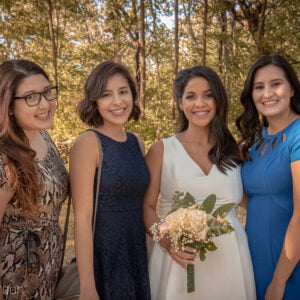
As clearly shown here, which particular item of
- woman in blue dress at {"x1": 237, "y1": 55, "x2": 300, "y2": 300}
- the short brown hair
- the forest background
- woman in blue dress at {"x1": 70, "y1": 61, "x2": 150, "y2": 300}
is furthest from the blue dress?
the forest background

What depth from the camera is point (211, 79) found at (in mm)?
3057

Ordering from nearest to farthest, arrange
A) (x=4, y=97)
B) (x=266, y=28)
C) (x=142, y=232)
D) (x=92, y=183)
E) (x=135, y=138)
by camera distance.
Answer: (x=4, y=97) < (x=92, y=183) < (x=142, y=232) < (x=135, y=138) < (x=266, y=28)

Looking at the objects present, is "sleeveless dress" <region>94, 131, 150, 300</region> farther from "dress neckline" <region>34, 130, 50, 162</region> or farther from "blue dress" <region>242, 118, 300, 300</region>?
"blue dress" <region>242, 118, 300, 300</region>

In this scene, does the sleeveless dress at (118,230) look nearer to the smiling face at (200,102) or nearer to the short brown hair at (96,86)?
the short brown hair at (96,86)

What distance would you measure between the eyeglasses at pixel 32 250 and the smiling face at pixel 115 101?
3.46 ft

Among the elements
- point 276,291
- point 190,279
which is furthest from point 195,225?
point 276,291

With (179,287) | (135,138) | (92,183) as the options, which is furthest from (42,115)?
(179,287)

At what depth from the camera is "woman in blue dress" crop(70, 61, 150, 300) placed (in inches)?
98.3

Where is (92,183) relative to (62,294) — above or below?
above

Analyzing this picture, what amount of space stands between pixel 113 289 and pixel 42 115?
143 cm

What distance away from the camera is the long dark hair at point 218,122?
3061 mm

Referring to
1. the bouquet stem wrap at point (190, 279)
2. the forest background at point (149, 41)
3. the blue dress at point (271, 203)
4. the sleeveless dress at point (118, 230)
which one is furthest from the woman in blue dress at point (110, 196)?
the forest background at point (149, 41)

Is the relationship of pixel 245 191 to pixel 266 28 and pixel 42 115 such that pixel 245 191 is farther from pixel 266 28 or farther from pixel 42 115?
pixel 266 28

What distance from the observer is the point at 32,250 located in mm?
2383
